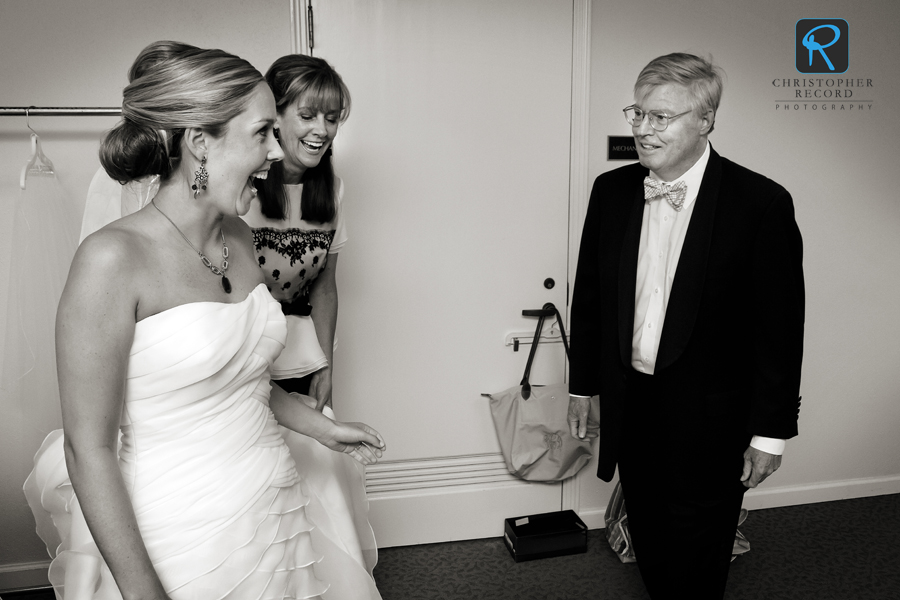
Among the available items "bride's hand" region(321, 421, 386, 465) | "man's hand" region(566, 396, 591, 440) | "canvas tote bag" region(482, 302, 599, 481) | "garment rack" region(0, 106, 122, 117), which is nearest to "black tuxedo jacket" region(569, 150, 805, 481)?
"man's hand" region(566, 396, 591, 440)

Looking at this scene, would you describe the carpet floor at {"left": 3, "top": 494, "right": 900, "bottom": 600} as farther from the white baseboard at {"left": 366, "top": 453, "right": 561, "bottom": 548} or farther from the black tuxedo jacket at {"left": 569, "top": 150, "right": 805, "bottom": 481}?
the black tuxedo jacket at {"left": 569, "top": 150, "right": 805, "bottom": 481}

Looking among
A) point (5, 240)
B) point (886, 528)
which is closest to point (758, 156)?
point (886, 528)

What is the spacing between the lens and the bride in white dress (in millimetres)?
1075

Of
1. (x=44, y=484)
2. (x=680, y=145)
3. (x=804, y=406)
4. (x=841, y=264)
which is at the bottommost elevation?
(x=804, y=406)

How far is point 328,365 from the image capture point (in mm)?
2137

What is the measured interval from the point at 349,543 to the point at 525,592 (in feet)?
3.95

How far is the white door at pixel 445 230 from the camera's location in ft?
8.89

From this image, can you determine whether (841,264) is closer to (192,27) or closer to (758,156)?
(758,156)

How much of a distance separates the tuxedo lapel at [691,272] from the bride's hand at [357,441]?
90 centimetres

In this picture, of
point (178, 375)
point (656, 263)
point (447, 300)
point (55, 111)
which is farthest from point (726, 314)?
point (55, 111)

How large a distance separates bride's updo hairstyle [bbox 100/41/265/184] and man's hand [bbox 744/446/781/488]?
5.37 ft

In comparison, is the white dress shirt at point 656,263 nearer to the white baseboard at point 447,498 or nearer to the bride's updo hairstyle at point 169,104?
the white baseboard at point 447,498

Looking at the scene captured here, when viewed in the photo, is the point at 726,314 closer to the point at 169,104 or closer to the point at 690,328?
the point at 690,328

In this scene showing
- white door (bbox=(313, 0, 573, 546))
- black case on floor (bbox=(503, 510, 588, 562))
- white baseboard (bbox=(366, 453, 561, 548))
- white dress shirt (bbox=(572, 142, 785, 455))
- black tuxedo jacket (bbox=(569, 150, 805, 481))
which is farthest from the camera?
white baseboard (bbox=(366, 453, 561, 548))
